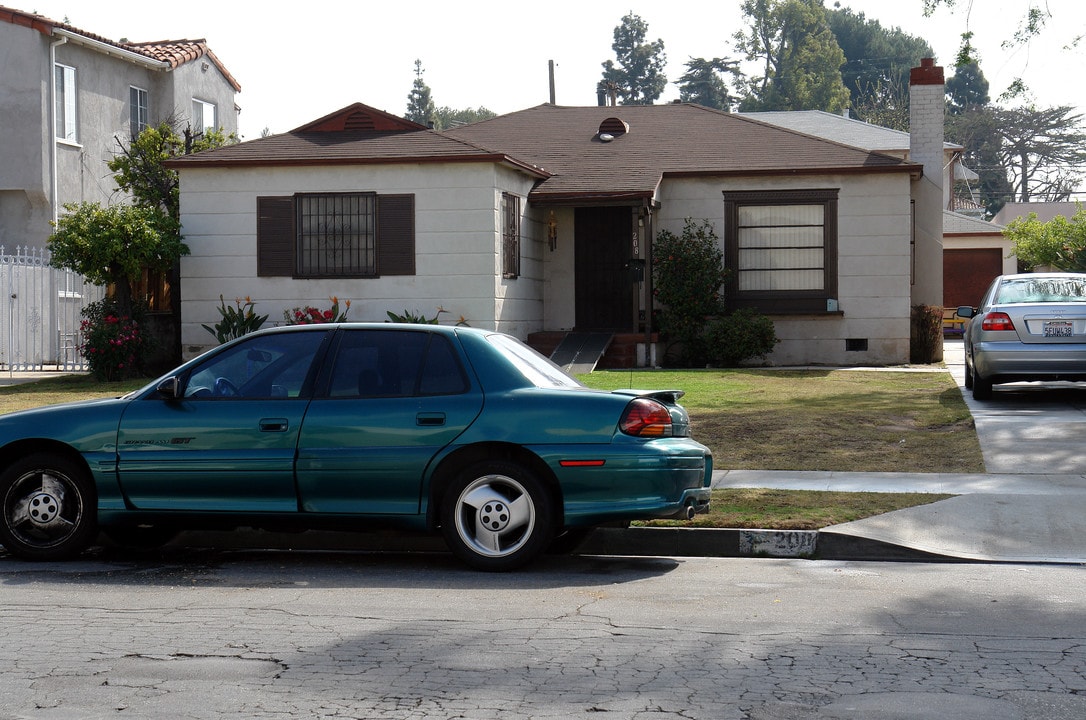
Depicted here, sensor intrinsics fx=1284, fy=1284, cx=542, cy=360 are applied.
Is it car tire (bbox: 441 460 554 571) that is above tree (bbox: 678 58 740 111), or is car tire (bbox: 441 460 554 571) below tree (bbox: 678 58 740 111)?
below

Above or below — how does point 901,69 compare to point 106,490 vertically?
above

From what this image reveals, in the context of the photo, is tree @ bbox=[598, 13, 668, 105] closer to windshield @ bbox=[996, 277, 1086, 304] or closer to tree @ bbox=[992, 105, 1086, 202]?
tree @ bbox=[992, 105, 1086, 202]

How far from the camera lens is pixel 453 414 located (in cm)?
768

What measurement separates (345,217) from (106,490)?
42.6 feet

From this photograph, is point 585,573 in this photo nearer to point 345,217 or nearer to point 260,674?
point 260,674

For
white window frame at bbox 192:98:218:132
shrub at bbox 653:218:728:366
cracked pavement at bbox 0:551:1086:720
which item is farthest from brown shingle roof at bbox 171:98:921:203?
cracked pavement at bbox 0:551:1086:720

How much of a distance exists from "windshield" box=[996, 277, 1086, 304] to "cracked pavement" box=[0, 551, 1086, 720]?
877cm

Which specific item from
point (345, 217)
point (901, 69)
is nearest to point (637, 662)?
point (345, 217)

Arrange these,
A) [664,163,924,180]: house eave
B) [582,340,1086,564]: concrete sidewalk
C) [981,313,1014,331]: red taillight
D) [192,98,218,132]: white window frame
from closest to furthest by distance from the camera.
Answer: [582,340,1086,564]: concrete sidewalk, [981,313,1014,331]: red taillight, [664,163,924,180]: house eave, [192,98,218,132]: white window frame

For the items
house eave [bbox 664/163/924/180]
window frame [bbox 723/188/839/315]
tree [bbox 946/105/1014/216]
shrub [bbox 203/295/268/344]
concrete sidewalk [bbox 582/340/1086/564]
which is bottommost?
concrete sidewalk [bbox 582/340/1086/564]

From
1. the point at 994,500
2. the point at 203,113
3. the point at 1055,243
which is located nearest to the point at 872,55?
the point at 1055,243

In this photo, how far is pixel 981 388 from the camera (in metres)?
16.3

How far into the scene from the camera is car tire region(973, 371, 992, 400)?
1619 centimetres

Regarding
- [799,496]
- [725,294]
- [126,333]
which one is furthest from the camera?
[725,294]
